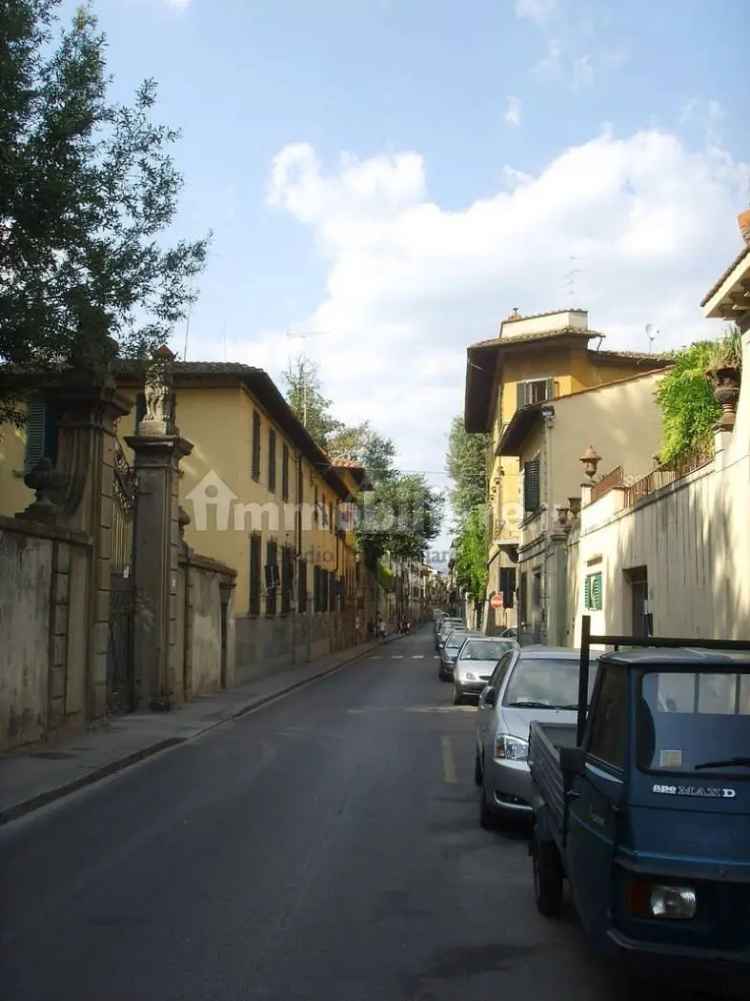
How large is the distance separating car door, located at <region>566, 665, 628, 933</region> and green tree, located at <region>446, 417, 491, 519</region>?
52268 millimetres

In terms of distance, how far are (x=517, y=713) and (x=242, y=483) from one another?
826 inches

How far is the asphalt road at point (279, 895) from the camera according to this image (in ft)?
17.6

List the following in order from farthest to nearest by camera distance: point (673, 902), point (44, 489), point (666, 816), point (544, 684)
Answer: point (44, 489) < point (544, 684) < point (666, 816) < point (673, 902)

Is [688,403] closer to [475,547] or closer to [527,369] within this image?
[527,369]

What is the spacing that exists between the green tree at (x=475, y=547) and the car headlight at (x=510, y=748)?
4521 cm

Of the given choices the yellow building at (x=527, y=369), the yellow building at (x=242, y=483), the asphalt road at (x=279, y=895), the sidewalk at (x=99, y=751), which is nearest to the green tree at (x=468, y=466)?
the yellow building at (x=527, y=369)

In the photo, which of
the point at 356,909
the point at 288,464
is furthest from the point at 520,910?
the point at 288,464

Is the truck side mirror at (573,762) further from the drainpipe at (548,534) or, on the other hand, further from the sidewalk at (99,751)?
the drainpipe at (548,534)

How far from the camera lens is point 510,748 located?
9.31 meters

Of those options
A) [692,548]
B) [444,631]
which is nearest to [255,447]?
[444,631]

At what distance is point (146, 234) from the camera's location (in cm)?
1291

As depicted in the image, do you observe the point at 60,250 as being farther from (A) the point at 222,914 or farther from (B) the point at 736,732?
(B) the point at 736,732

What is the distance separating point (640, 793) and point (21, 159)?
9.34 meters

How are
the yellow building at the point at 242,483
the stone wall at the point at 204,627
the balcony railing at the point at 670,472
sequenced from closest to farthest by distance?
the balcony railing at the point at 670,472 → the stone wall at the point at 204,627 → the yellow building at the point at 242,483
